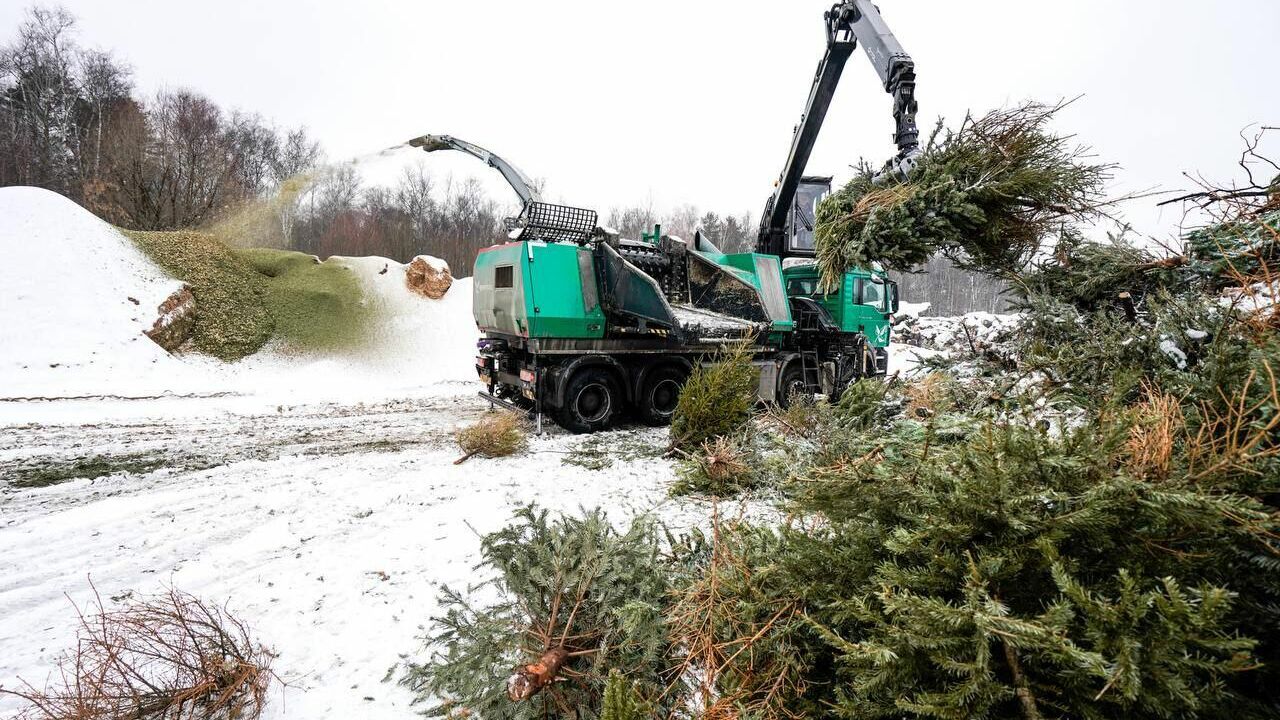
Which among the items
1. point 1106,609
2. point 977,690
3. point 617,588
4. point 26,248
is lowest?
point 617,588

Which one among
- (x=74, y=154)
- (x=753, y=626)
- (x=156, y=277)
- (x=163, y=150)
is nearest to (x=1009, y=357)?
(x=753, y=626)

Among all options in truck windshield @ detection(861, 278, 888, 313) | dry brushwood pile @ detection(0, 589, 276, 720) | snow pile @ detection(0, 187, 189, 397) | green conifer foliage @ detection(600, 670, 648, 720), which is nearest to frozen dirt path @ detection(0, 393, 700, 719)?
dry brushwood pile @ detection(0, 589, 276, 720)

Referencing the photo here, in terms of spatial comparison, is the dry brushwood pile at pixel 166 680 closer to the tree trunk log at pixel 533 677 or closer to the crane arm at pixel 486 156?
the tree trunk log at pixel 533 677

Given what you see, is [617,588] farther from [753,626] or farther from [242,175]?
[242,175]

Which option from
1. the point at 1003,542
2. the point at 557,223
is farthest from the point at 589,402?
the point at 1003,542

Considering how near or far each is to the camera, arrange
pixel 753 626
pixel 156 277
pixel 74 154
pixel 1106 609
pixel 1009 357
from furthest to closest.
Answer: pixel 74 154, pixel 156 277, pixel 1009 357, pixel 753 626, pixel 1106 609

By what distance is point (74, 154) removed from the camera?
Result: 24.9 meters

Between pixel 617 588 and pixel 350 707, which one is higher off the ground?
pixel 617 588

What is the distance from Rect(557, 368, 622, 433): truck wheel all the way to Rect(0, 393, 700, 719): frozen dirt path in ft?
1.09

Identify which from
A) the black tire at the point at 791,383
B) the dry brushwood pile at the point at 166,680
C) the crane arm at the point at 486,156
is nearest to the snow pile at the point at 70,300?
the crane arm at the point at 486,156

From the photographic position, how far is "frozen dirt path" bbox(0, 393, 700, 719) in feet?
9.65

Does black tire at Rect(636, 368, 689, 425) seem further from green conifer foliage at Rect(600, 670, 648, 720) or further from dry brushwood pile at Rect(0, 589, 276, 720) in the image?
green conifer foliage at Rect(600, 670, 648, 720)

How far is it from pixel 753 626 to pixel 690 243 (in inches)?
290

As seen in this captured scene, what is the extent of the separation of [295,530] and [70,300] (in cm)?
1398
